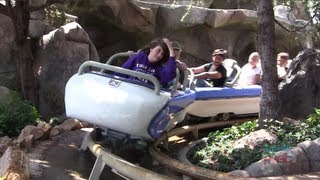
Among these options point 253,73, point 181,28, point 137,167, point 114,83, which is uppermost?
point 181,28

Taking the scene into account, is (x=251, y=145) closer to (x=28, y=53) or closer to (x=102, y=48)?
(x=28, y=53)

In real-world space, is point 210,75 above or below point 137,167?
above

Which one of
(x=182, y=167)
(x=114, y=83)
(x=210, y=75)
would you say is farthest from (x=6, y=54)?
(x=182, y=167)

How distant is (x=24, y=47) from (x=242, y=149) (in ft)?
17.2

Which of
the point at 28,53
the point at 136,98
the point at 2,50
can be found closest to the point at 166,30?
the point at 2,50

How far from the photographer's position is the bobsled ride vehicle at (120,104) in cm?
401

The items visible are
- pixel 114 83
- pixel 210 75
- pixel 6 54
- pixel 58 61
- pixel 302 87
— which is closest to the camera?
pixel 114 83

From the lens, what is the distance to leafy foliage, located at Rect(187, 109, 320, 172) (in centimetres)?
443

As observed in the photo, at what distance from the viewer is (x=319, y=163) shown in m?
3.94

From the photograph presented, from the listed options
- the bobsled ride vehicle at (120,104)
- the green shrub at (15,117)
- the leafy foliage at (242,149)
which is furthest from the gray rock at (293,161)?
the green shrub at (15,117)

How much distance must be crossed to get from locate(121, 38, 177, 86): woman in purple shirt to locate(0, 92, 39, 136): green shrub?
7.15 ft

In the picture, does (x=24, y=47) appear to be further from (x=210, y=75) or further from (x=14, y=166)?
(x=14, y=166)

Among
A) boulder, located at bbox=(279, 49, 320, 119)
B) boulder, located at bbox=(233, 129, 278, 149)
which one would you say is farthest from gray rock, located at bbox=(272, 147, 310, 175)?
boulder, located at bbox=(279, 49, 320, 119)

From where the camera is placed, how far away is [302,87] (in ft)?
26.7
